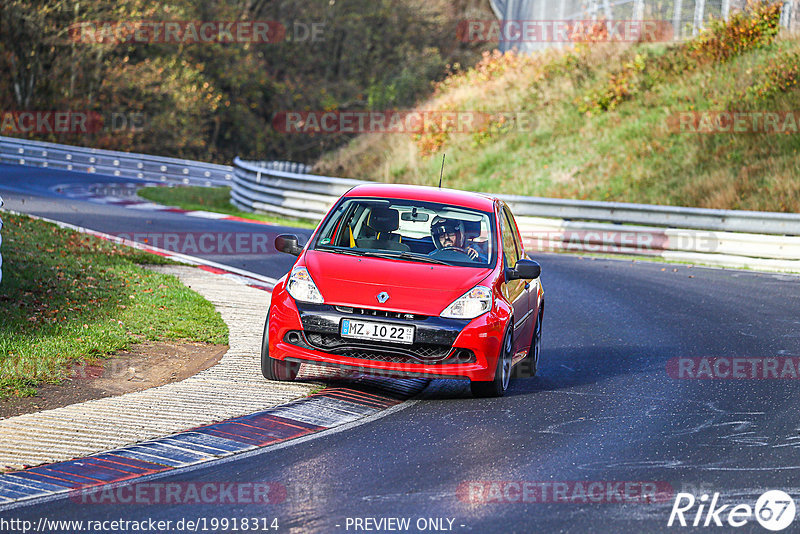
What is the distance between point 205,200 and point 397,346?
2393 cm

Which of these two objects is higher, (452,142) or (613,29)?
(613,29)

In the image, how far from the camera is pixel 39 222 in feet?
55.0

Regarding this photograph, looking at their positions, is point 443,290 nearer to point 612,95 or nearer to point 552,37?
point 612,95

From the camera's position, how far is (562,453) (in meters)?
7.01

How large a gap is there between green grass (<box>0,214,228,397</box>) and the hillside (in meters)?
15.4

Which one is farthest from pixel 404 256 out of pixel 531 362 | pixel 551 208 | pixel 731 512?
pixel 551 208

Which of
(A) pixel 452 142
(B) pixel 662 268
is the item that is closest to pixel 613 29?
(A) pixel 452 142

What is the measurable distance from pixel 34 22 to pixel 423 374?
127 ft

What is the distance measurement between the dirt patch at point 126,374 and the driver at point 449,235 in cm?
226

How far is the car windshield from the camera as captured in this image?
9234 mm
